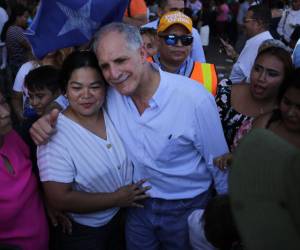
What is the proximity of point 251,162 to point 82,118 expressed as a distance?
1.36 meters

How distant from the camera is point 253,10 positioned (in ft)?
17.6

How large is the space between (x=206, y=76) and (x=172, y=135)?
110 cm

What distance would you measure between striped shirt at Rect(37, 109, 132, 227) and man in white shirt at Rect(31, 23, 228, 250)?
64 millimetres

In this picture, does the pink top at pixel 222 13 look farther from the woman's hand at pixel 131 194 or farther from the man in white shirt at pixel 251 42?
Answer: the woman's hand at pixel 131 194

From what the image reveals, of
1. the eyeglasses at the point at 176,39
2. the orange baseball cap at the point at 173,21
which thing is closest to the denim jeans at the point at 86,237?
the eyeglasses at the point at 176,39

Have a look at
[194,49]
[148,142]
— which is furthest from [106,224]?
[194,49]

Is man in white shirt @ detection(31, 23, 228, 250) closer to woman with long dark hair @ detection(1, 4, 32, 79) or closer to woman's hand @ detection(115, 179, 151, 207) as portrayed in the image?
woman's hand @ detection(115, 179, 151, 207)

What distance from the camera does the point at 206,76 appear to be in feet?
9.89

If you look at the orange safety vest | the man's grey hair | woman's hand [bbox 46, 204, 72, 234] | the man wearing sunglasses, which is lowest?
woman's hand [bbox 46, 204, 72, 234]

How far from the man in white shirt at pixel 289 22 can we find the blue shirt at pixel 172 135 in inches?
215

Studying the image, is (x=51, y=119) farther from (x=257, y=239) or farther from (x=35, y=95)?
(x=257, y=239)

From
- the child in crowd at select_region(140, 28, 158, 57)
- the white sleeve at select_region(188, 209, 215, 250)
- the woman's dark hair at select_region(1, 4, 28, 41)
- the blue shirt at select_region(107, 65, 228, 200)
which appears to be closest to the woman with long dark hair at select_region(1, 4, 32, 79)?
the woman's dark hair at select_region(1, 4, 28, 41)

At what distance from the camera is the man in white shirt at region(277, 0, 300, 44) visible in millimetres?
6945

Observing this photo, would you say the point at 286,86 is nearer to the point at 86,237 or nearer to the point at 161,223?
the point at 161,223
